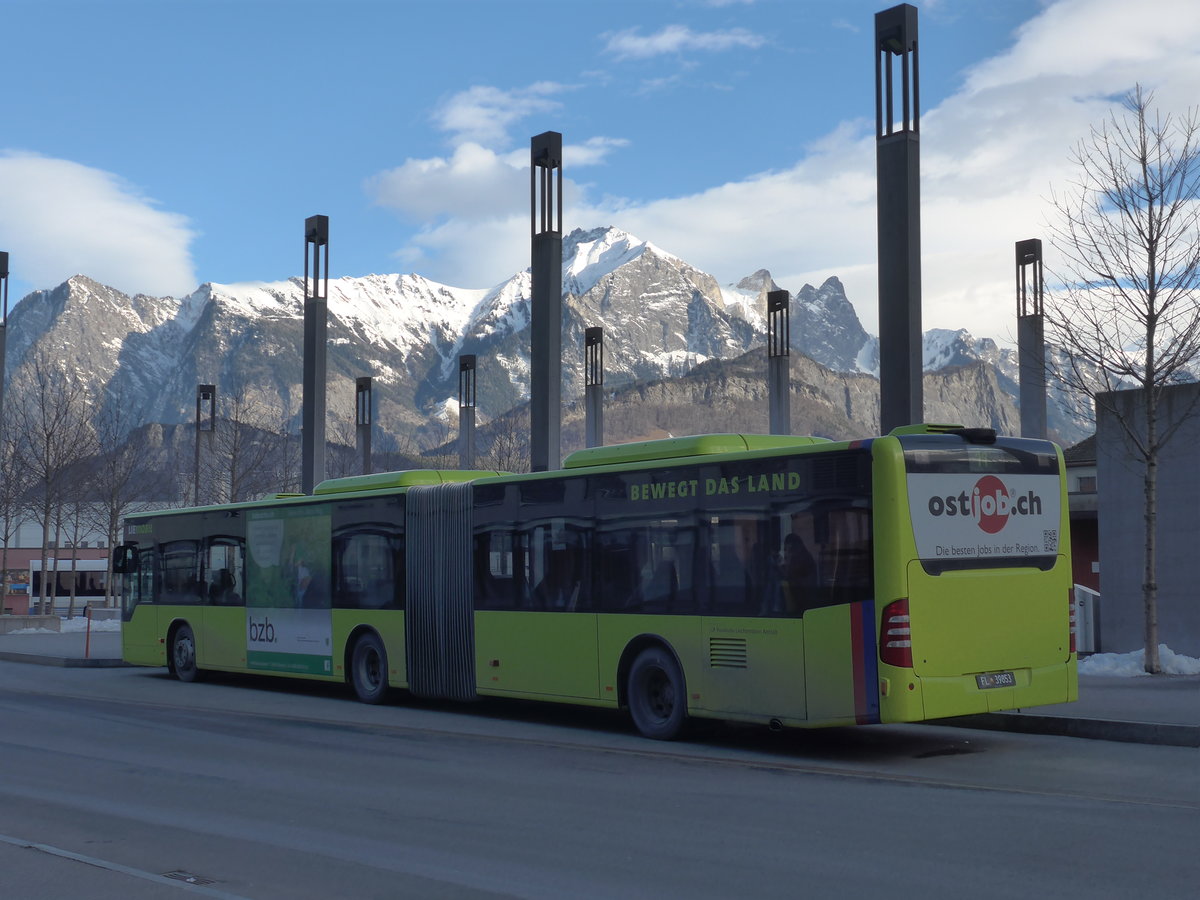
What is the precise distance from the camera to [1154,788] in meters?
9.80

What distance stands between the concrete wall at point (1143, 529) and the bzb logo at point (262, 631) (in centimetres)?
1229

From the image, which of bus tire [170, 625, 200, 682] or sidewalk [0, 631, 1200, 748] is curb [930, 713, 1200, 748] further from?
bus tire [170, 625, 200, 682]

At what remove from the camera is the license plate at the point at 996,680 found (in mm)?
11336

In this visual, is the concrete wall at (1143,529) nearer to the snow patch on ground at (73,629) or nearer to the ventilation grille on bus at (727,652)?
the ventilation grille on bus at (727,652)

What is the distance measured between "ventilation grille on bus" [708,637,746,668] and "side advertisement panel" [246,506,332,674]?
7.56m

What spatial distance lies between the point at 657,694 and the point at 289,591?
762 cm

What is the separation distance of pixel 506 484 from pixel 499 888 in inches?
355

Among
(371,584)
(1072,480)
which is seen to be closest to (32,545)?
(1072,480)

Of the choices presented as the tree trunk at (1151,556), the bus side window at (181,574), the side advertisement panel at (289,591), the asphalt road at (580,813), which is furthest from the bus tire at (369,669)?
the tree trunk at (1151,556)

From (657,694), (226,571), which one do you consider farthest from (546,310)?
(657,694)

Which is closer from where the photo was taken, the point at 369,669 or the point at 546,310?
the point at 369,669

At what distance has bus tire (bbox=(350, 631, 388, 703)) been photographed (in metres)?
17.5

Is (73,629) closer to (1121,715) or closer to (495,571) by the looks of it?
(495,571)

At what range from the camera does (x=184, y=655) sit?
21797 mm
